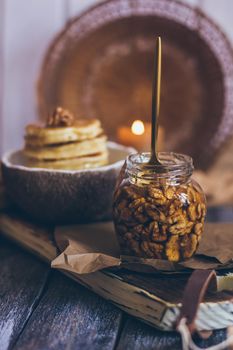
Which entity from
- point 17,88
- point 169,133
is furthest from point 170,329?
point 17,88

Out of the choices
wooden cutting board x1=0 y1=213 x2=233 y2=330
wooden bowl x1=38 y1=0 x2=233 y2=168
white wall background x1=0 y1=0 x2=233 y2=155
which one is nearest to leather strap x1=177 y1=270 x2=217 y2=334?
wooden cutting board x1=0 y1=213 x2=233 y2=330

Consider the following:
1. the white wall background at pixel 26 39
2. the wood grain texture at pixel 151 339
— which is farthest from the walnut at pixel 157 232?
the white wall background at pixel 26 39

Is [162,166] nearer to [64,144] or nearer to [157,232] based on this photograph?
[157,232]

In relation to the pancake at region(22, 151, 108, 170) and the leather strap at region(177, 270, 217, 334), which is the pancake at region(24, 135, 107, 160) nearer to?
the pancake at region(22, 151, 108, 170)

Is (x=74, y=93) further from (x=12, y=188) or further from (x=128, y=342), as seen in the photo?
(x=128, y=342)

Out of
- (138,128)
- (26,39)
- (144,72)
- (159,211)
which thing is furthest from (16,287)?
(26,39)

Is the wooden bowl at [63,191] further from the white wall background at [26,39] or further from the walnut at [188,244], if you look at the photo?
the white wall background at [26,39]
